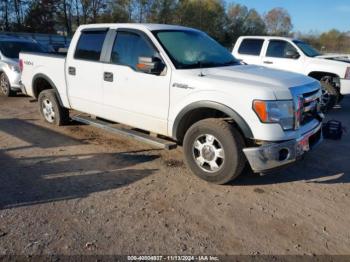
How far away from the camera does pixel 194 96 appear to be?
14.2ft

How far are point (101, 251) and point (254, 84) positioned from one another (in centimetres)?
241

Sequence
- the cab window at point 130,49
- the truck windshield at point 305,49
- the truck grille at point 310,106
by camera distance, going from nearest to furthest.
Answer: the truck grille at point 310,106
the cab window at point 130,49
the truck windshield at point 305,49

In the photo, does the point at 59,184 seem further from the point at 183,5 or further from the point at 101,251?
the point at 183,5

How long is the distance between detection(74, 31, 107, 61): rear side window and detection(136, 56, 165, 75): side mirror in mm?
1201

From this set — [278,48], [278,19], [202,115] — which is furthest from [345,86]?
[278,19]

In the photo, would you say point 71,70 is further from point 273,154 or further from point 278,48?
point 278,48

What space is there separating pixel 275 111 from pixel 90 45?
3272 millimetres

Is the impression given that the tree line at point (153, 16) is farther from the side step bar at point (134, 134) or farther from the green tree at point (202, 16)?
the side step bar at point (134, 134)

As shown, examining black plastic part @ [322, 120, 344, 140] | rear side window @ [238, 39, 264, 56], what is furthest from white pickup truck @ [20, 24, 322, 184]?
rear side window @ [238, 39, 264, 56]

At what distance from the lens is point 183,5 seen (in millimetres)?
70062

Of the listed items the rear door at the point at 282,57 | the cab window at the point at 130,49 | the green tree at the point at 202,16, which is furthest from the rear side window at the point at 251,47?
the green tree at the point at 202,16

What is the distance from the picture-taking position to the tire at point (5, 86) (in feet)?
32.3

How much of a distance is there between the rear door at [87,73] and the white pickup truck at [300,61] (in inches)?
228

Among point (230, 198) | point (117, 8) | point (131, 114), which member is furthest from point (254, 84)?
point (117, 8)
